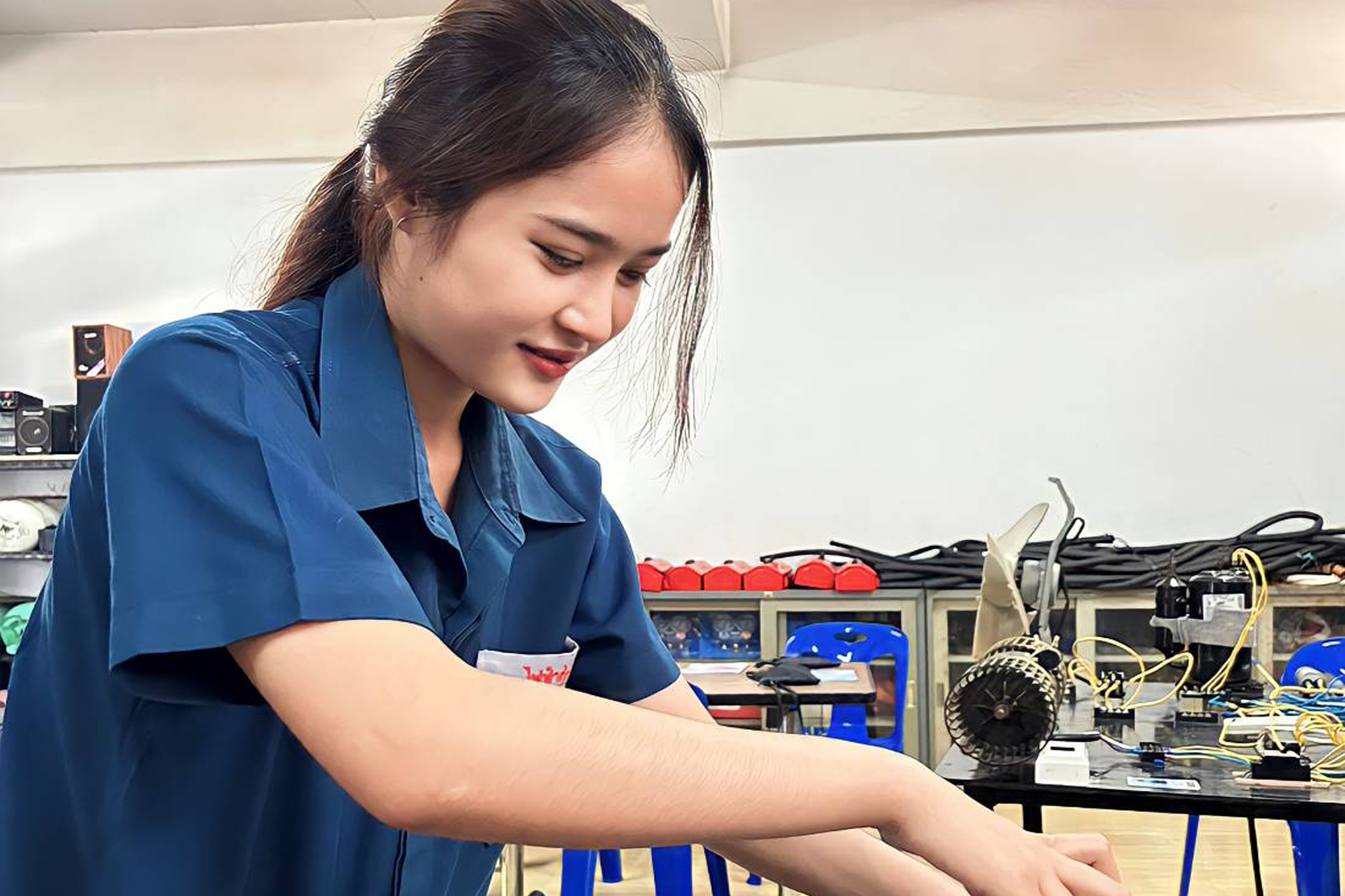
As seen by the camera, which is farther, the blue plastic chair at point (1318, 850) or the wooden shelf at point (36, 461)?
the wooden shelf at point (36, 461)

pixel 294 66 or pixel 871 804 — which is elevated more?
pixel 294 66

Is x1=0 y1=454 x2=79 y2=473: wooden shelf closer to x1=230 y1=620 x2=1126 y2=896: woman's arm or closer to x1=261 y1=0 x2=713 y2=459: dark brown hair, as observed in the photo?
x1=261 y1=0 x2=713 y2=459: dark brown hair

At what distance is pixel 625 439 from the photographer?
546cm

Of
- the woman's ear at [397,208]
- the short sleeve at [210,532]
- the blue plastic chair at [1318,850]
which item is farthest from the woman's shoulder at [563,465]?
the blue plastic chair at [1318,850]

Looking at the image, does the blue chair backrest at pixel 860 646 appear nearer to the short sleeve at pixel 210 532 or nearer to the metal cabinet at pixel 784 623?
the metal cabinet at pixel 784 623

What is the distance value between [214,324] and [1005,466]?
4904mm

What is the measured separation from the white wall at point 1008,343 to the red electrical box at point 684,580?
55cm

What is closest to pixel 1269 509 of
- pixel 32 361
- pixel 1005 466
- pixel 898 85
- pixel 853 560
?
pixel 1005 466

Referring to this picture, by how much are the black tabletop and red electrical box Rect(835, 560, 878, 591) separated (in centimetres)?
278

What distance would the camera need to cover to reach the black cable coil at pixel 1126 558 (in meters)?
4.73

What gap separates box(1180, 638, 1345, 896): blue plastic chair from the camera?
7.69 ft

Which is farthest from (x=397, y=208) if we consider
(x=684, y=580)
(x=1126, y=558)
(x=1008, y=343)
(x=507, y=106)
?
(x=1008, y=343)

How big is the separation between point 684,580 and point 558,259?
4231 mm

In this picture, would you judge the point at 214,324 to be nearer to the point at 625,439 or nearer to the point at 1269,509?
the point at 625,439
